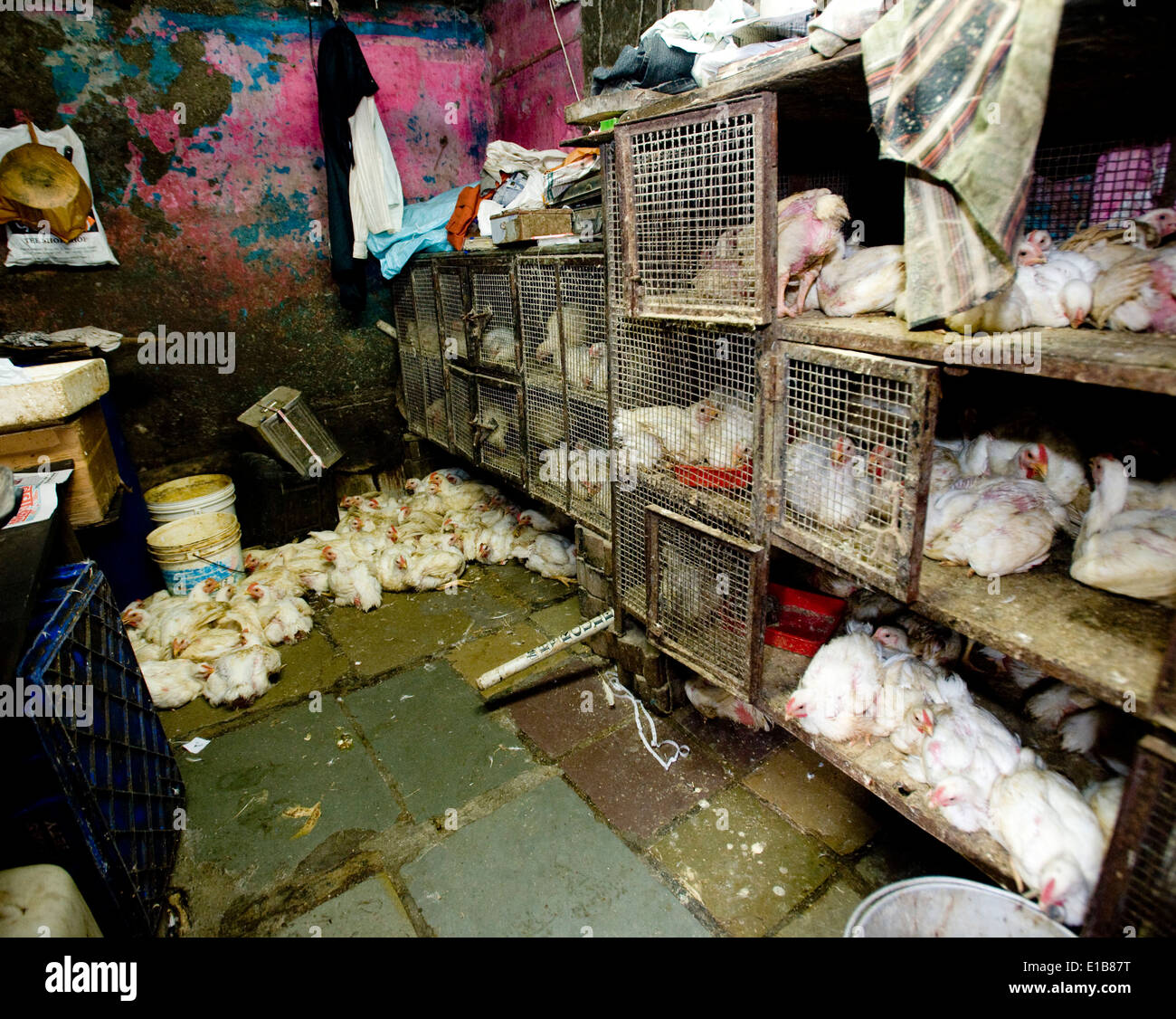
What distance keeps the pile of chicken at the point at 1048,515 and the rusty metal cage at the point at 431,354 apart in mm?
3976

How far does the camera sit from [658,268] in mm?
2609

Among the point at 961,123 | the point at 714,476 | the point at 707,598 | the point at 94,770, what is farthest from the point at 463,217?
the point at 94,770

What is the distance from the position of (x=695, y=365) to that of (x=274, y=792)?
2.81 m

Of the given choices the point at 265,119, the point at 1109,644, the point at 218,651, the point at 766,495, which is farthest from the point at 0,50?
the point at 1109,644

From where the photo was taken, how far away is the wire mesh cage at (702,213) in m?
2.10

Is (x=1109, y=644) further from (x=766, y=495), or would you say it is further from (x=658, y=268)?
(x=658, y=268)

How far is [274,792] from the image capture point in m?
3.12

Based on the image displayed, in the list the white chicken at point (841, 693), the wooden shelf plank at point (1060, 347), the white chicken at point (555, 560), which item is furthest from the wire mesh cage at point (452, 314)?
the white chicken at point (841, 693)

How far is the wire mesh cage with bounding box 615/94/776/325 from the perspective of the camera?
2104mm

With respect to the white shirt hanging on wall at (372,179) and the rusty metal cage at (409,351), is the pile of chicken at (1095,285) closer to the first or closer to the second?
the rusty metal cage at (409,351)

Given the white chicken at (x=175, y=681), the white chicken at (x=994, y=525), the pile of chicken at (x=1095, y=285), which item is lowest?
the white chicken at (x=175, y=681)

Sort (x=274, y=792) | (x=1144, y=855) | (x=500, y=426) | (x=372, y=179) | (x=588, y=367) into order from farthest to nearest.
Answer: (x=372, y=179) → (x=500, y=426) → (x=588, y=367) → (x=274, y=792) → (x=1144, y=855)

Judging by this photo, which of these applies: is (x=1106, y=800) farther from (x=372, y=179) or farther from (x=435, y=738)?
(x=372, y=179)

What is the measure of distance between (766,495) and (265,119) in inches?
Result: 220
